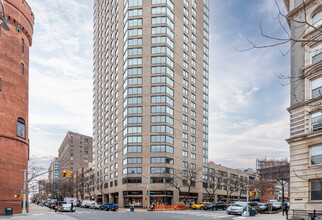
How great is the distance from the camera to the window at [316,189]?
20034 mm

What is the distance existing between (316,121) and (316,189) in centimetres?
476

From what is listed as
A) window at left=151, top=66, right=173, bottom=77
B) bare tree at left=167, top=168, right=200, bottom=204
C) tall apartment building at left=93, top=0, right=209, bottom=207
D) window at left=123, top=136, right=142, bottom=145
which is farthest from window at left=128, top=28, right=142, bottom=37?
bare tree at left=167, top=168, right=200, bottom=204

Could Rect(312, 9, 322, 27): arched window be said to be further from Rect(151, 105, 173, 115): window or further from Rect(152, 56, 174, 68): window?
Rect(152, 56, 174, 68): window

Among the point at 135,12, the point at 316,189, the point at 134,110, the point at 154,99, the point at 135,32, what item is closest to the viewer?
the point at 316,189

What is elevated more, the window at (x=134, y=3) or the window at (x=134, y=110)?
the window at (x=134, y=3)

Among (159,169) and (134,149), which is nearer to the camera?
(159,169)

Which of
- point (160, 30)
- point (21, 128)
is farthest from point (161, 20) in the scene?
point (21, 128)

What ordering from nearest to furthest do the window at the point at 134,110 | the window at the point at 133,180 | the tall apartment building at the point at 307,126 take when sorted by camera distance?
the tall apartment building at the point at 307,126 → the window at the point at 133,180 → the window at the point at 134,110

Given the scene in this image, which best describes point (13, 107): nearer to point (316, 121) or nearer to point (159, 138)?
point (159, 138)

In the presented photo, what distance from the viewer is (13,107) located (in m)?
41.9

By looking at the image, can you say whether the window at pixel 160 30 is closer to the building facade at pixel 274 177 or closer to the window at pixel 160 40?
the window at pixel 160 40

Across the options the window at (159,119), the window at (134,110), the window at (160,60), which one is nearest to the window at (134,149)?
the window at (159,119)

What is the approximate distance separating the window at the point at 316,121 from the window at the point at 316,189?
369 centimetres

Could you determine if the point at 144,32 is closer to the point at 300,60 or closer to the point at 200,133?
the point at 200,133
